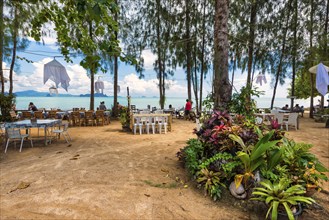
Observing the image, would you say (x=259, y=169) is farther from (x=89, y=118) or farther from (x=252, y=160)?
(x=89, y=118)

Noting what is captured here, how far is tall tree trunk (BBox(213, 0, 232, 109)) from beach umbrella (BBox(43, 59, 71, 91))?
458 cm

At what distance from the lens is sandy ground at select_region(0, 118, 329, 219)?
2.18 metres

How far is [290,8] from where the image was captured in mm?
12750

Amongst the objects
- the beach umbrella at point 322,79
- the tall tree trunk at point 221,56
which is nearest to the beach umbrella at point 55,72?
the tall tree trunk at point 221,56

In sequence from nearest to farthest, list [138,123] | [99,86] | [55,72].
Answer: [55,72] → [138,123] → [99,86]

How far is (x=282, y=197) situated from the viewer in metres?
2.18

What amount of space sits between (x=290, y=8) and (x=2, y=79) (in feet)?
57.4

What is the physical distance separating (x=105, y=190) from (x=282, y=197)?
2172 mm

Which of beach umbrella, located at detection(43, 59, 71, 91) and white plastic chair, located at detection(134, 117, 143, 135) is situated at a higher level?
beach umbrella, located at detection(43, 59, 71, 91)

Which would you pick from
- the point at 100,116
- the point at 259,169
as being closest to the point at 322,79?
the point at 259,169

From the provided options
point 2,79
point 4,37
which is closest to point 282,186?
point 4,37

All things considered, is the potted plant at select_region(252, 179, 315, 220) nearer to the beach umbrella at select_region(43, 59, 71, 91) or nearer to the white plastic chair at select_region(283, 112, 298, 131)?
the beach umbrella at select_region(43, 59, 71, 91)

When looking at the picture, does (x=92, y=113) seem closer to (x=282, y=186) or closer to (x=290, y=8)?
(x=282, y=186)

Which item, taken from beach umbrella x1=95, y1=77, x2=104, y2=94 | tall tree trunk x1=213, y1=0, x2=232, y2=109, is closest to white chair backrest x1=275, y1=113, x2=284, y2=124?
tall tree trunk x1=213, y1=0, x2=232, y2=109
